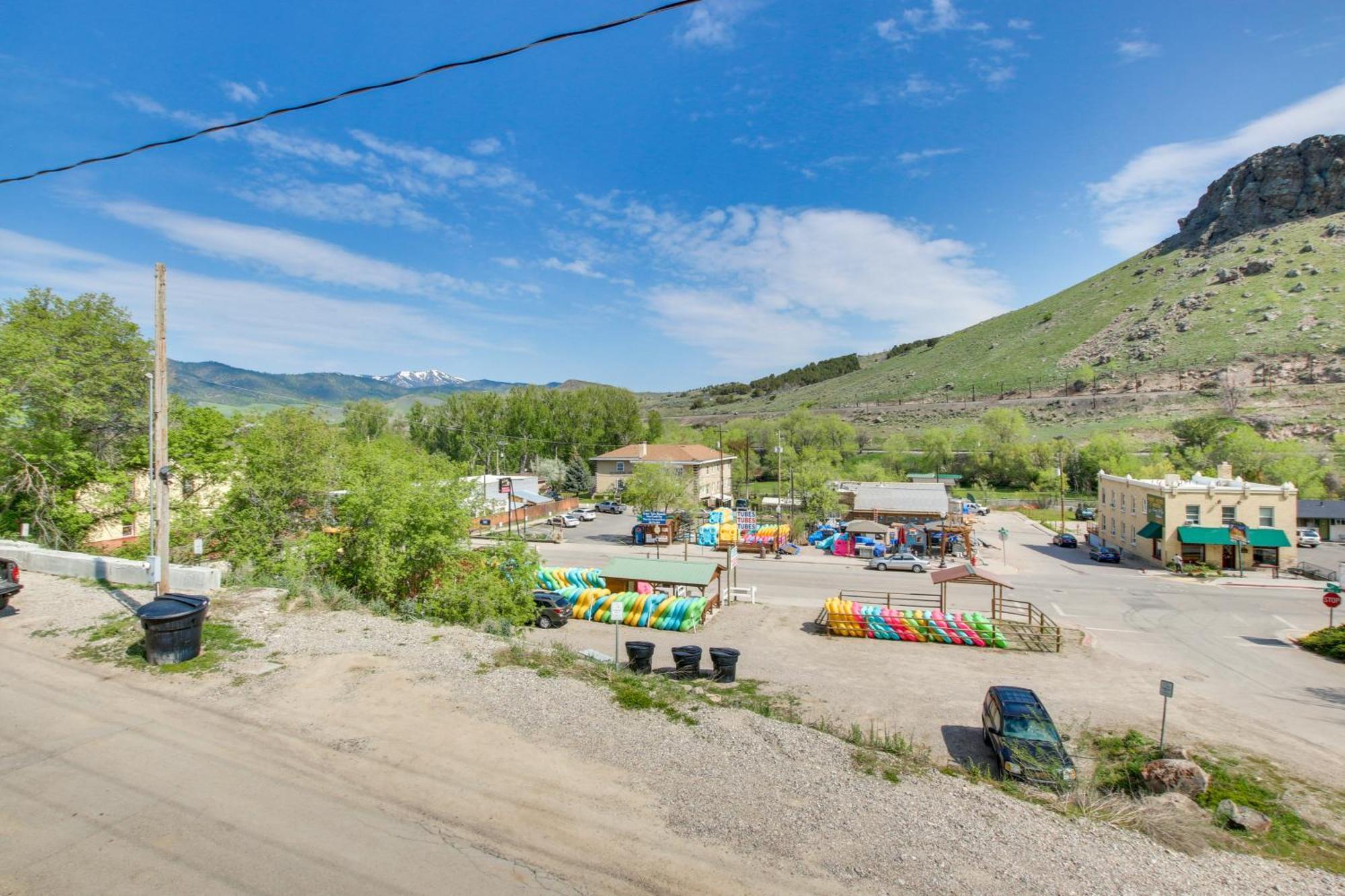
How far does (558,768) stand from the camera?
765cm

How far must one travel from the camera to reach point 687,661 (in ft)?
51.5

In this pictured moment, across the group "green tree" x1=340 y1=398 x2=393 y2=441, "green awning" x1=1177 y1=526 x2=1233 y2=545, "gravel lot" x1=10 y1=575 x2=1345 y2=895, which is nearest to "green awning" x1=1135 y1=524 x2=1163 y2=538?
"green awning" x1=1177 y1=526 x2=1233 y2=545

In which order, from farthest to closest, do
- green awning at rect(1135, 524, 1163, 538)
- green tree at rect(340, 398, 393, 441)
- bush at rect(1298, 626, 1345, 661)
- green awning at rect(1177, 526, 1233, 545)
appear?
green tree at rect(340, 398, 393, 441), green awning at rect(1135, 524, 1163, 538), green awning at rect(1177, 526, 1233, 545), bush at rect(1298, 626, 1345, 661)

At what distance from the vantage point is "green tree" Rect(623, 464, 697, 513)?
146ft

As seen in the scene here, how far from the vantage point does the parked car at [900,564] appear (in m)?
33.0

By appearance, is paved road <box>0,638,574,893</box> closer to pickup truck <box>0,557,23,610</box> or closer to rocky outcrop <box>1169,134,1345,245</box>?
pickup truck <box>0,557,23,610</box>

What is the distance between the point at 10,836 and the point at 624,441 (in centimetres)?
7461

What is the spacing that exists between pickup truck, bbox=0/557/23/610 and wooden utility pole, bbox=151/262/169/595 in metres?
2.83

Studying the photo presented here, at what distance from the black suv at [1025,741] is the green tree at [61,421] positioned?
89.8ft

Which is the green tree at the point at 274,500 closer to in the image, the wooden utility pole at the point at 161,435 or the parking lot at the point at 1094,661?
the wooden utility pole at the point at 161,435

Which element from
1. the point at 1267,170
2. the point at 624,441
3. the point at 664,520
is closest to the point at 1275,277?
the point at 1267,170

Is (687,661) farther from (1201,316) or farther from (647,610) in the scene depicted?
(1201,316)

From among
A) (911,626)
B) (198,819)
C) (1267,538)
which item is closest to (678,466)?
(911,626)

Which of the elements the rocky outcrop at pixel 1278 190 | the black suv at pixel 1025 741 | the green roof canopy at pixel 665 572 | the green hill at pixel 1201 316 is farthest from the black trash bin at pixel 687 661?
the rocky outcrop at pixel 1278 190
